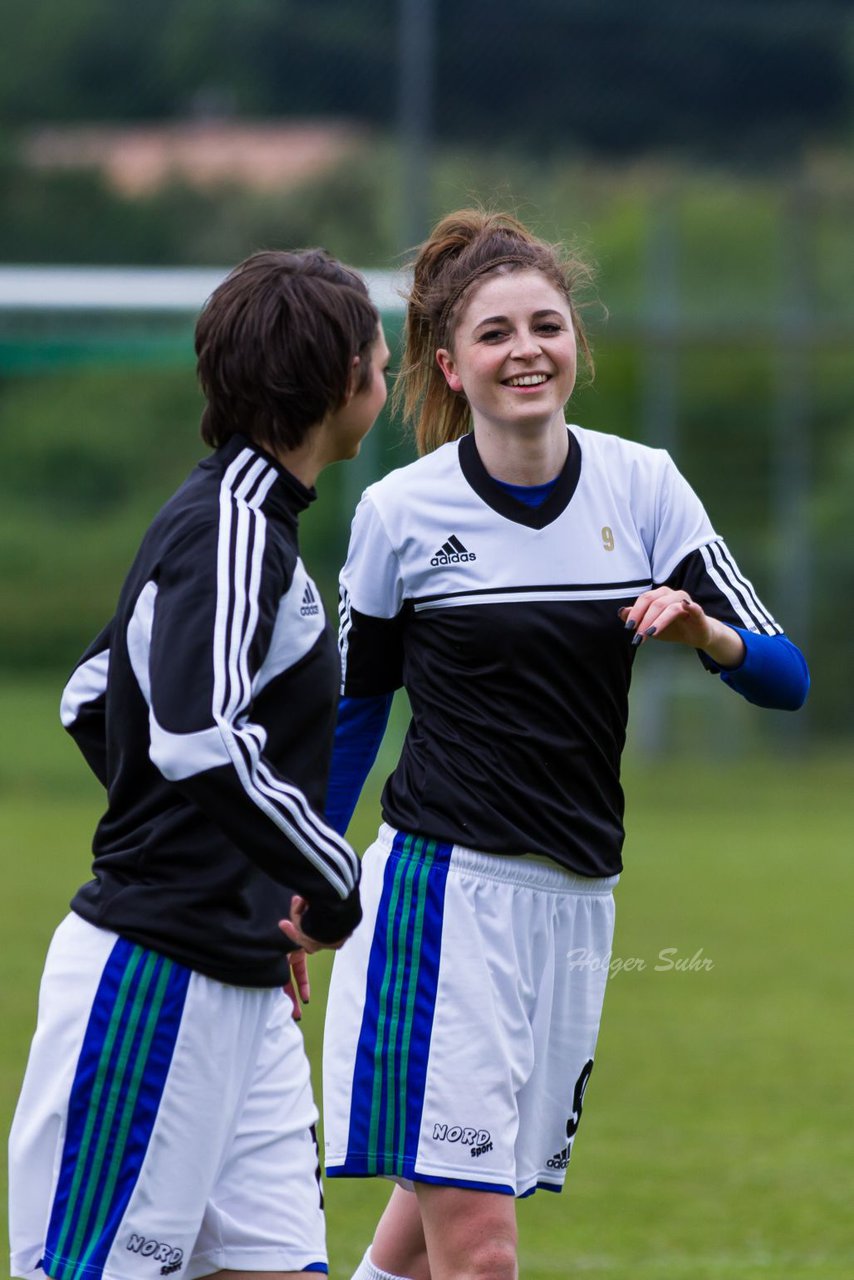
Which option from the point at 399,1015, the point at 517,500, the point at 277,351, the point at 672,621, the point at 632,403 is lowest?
the point at 632,403

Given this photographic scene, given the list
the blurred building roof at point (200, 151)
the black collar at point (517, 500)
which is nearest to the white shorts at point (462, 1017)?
the black collar at point (517, 500)

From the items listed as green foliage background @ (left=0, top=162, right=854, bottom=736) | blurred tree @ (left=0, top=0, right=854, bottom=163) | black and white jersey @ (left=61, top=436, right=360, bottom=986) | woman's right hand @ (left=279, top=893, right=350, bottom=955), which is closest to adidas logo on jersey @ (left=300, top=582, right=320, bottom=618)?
black and white jersey @ (left=61, top=436, right=360, bottom=986)

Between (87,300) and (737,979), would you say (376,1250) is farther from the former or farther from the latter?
(87,300)

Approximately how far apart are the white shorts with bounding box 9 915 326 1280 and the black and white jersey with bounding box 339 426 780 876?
62 centimetres

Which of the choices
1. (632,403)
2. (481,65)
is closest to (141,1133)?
(632,403)

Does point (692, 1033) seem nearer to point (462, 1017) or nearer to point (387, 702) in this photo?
point (387, 702)

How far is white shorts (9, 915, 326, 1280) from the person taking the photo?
2438mm

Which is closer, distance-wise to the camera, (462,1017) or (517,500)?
(462,1017)

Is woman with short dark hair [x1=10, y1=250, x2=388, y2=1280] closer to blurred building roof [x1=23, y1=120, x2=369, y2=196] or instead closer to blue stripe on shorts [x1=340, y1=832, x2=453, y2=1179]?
blue stripe on shorts [x1=340, y1=832, x2=453, y2=1179]

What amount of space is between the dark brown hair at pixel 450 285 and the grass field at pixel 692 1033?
2.06 metres

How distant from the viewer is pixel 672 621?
2732mm

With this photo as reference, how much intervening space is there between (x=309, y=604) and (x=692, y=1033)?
5.28 metres

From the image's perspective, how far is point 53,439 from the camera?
17297mm

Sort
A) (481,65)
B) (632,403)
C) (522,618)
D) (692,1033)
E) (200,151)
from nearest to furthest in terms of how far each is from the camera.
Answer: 1. (522,618)
2. (692,1033)
3. (632,403)
4. (200,151)
5. (481,65)
